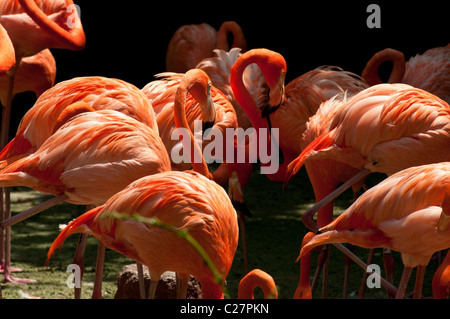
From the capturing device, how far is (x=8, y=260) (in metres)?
4.05

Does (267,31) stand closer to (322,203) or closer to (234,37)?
(234,37)

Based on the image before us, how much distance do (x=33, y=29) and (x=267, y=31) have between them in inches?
128

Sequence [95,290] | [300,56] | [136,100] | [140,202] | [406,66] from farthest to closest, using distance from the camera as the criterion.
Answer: [300,56], [406,66], [136,100], [95,290], [140,202]

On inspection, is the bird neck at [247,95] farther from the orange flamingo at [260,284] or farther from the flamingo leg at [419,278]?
the orange flamingo at [260,284]

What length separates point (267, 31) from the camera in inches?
279

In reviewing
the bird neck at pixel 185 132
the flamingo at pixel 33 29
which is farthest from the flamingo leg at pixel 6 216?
the bird neck at pixel 185 132

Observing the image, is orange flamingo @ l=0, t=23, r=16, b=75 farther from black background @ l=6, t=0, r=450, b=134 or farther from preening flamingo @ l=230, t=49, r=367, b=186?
black background @ l=6, t=0, r=450, b=134

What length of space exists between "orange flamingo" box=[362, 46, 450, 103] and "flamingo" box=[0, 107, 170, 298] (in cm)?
221

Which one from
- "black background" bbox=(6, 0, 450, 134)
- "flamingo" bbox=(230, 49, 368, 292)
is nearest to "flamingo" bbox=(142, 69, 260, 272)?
"flamingo" bbox=(230, 49, 368, 292)

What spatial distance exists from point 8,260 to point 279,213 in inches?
76.9

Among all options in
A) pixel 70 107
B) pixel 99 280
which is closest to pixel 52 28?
pixel 70 107

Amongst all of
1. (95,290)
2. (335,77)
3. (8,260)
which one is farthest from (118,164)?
(335,77)

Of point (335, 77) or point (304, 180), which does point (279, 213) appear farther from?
point (335, 77)

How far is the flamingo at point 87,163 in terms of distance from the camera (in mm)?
2975
